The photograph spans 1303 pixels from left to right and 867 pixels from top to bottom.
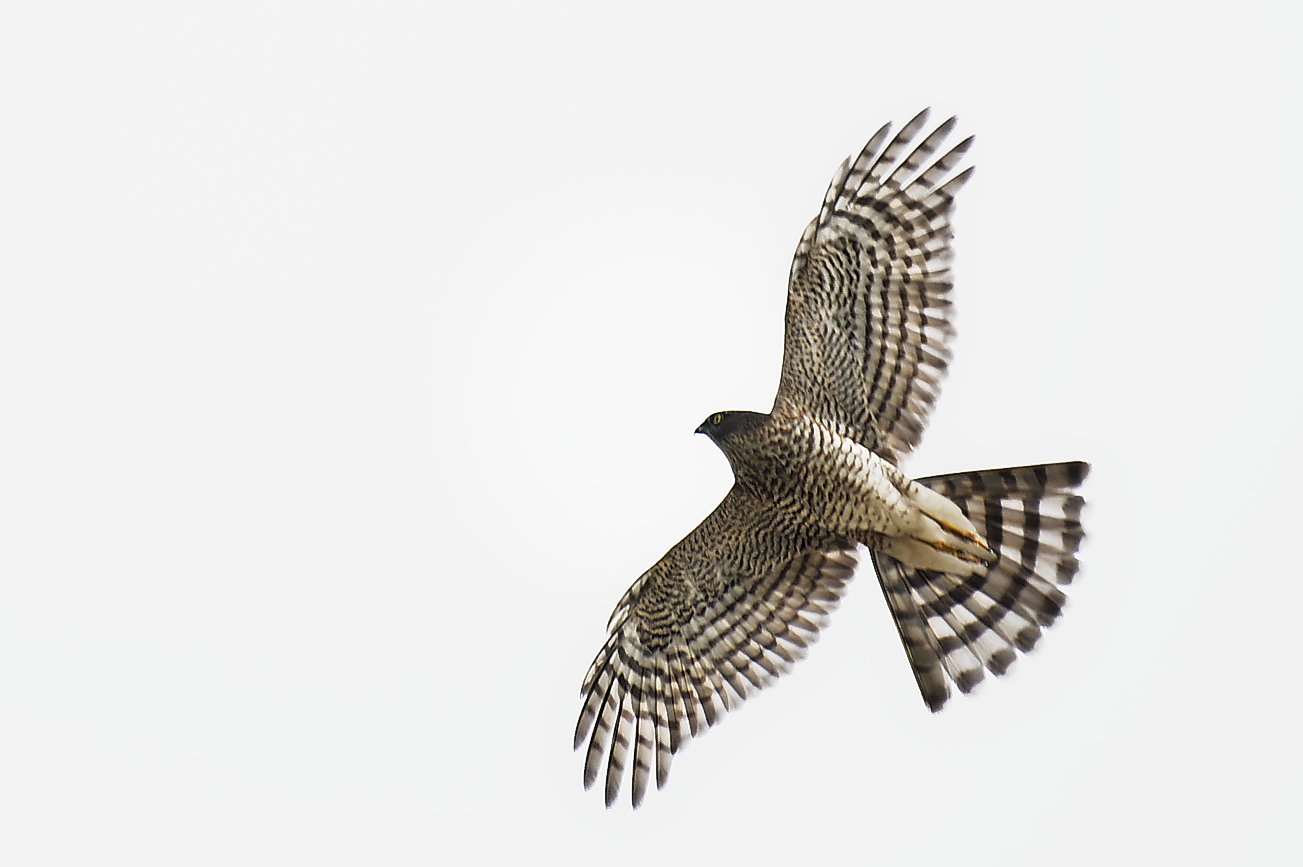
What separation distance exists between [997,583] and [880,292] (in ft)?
6.75

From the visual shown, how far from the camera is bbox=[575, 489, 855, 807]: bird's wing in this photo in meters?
9.85

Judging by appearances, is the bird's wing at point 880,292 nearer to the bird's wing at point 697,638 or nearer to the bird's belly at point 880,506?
the bird's belly at point 880,506

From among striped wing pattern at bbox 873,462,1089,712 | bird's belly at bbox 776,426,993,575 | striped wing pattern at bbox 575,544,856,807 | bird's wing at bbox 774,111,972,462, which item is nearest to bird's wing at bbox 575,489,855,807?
striped wing pattern at bbox 575,544,856,807

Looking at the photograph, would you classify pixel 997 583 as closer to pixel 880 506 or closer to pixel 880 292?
pixel 880 506

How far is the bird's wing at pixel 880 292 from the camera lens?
360 inches

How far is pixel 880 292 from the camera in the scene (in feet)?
30.3

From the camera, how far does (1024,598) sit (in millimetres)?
9500

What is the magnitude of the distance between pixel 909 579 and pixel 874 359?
1520 millimetres

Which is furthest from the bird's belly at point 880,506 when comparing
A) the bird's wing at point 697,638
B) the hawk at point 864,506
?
the bird's wing at point 697,638

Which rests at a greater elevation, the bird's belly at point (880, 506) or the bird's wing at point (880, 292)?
the bird's wing at point (880, 292)

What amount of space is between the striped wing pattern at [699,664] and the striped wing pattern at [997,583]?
0.61 metres

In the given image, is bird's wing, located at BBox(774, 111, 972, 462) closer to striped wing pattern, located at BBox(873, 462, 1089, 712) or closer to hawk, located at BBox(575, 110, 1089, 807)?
hawk, located at BBox(575, 110, 1089, 807)

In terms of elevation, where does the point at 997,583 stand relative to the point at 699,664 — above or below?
below

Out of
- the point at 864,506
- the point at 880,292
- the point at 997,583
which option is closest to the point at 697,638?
the point at 864,506
